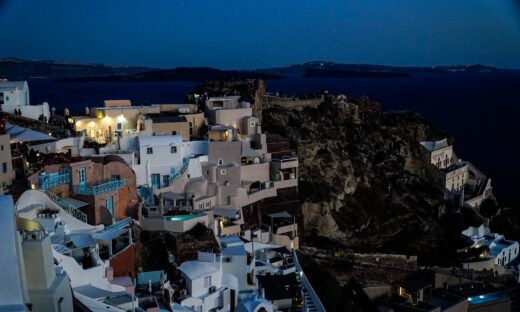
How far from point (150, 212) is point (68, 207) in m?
2.71

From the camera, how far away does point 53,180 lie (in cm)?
1400

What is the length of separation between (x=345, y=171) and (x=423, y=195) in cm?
495

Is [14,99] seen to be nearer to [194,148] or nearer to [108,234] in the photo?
[194,148]

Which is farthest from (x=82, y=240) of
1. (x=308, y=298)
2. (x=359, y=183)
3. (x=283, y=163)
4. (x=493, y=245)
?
(x=493, y=245)

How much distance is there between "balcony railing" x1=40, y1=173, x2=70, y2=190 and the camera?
1371cm

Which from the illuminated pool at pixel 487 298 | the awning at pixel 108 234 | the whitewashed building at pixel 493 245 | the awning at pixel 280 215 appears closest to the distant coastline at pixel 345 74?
the whitewashed building at pixel 493 245

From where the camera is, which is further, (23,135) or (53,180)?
(23,135)

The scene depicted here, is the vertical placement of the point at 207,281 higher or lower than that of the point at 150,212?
lower

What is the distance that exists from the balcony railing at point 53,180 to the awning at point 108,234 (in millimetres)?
2088

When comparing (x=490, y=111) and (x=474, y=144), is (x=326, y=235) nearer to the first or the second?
(x=474, y=144)

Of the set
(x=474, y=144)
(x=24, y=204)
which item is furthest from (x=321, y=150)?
(x=474, y=144)

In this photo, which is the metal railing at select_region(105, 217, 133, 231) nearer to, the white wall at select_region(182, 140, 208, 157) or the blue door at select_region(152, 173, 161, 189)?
the blue door at select_region(152, 173, 161, 189)

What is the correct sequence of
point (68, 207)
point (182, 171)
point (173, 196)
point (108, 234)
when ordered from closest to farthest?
point (108, 234) → point (68, 207) → point (173, 196) → point (182, 171)

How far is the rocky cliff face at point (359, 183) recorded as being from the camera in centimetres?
2248
